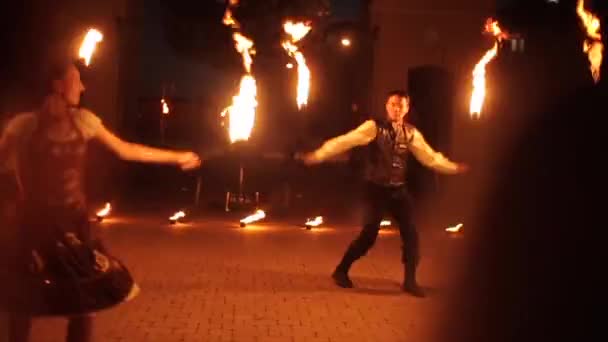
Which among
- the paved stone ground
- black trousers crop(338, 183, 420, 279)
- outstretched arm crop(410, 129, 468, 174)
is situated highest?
outstretched arm crop(410, 129, 468, 174)

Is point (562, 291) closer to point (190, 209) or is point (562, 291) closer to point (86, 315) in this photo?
point (86, 315)

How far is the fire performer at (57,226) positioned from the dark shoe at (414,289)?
3.79 m

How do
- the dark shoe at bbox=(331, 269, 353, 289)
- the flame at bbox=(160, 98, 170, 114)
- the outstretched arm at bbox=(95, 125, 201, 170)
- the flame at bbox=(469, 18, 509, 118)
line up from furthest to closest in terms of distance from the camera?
the flame at bbox=(160, 98, 170, 114), the flame at bbox=(469, 18, 509, 118), the dark shoe at bbox=(331, 269, 353, 289), the outstretched arm at bbox=(95, 125, 201, 170)

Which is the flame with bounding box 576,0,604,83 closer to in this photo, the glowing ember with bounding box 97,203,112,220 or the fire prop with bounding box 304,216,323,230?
the fire prop with bounding box 304,216,323,230

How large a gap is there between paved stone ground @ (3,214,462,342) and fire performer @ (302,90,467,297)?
1.63ft

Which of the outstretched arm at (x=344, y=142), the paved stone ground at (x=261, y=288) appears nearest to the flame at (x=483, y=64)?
the paved stone ground at (x=261, y=288)

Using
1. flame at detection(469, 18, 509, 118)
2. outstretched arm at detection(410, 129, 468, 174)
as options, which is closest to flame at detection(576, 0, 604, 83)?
outstretched arm at detection(410, 129, 468, 174)

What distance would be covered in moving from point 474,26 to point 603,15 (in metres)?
15.3

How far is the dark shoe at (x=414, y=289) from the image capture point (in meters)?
8.94

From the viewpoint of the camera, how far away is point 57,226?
18.1 ft

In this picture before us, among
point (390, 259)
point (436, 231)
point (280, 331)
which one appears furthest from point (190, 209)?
point (280, 331)

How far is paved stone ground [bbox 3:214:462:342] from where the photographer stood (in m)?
7.39

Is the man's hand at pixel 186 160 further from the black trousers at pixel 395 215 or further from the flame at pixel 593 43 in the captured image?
the flame at pixel 593 43

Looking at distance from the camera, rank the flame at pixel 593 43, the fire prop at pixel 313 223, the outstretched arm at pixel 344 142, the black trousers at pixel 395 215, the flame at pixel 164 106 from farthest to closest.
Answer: the flame at pixel 164 106
the fire prop at pixel 313 223
the black trousers at pixel 395 215
the outstretched arm at pixel 344 142
the flame at pixel 593 43
